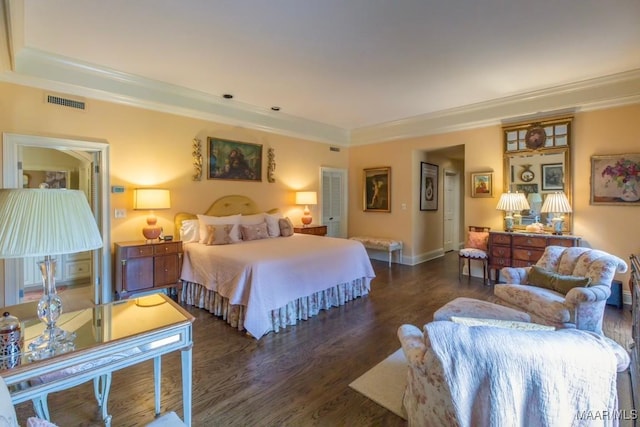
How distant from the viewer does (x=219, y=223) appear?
4738 mm

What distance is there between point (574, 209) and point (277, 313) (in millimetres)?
4574

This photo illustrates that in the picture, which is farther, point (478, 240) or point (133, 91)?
point (478, 240)

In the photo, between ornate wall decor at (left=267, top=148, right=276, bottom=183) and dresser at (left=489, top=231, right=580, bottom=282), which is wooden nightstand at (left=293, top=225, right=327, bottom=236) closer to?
ornate wall decor at (left=267, top=148, right=276, bottom=183)

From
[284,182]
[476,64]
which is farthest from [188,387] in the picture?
[284,182]

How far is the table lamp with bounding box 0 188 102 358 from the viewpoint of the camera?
120 centimetres

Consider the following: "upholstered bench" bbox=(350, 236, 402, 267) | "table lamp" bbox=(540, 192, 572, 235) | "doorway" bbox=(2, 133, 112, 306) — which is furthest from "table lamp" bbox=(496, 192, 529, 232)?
"doorway" bbox=(2, 133, 112, 306)

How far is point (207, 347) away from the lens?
9.73 feet

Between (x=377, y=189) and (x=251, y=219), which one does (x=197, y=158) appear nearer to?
(x=251, y=219)

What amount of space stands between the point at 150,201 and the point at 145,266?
2.88 feet

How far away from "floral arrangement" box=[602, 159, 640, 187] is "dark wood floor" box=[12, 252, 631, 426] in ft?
5.77

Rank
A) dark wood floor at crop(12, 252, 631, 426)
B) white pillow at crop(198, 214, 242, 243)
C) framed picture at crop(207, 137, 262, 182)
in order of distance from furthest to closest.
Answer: framed picture at crop(207, 137, 262, 182) < white pillow at crop(198, 214, 242, 243) < dark wood floor at crop(12, 252, 631, 426)

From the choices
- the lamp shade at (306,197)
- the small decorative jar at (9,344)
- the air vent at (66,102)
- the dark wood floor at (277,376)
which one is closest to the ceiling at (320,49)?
the air vent at (66,102)

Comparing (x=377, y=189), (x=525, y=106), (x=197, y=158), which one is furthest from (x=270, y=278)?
(x=525, y=106)

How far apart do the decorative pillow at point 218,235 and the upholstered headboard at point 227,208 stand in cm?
63
